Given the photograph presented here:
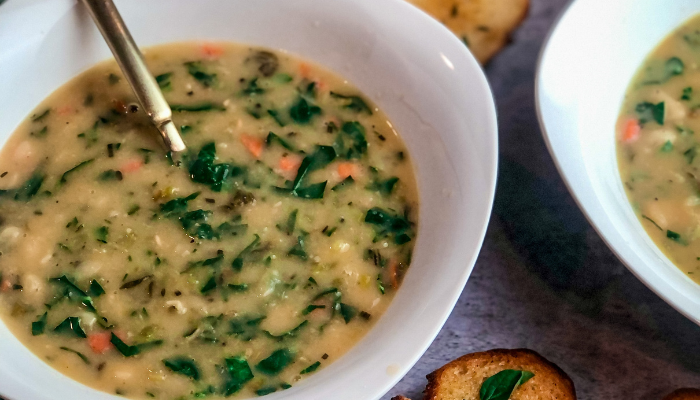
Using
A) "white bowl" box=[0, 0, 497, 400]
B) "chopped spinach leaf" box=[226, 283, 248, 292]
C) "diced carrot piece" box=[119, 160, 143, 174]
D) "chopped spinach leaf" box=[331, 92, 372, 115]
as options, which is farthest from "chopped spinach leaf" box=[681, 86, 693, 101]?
"diced carrot piece" box=[119, 160, 143, 174]

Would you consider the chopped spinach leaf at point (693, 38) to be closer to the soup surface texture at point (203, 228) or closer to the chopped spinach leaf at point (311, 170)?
the soup surface texture at point (203, 228)

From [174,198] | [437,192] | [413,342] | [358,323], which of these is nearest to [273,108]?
[174,198]

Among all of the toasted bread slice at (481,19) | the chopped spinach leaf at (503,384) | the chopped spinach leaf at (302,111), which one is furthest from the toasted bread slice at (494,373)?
the toasted bread slice at (481,19)

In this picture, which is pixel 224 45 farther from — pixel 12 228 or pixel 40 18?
pixel 12 228

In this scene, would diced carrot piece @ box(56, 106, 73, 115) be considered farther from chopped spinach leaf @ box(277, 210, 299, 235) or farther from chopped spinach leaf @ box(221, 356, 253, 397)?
chopped spinach leaf @ box(221, 356, 253, 397)

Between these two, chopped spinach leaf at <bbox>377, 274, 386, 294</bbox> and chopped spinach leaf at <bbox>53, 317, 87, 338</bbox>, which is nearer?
chopped spinach leaf at <bbox>53, 317, 87, 338</bbox>

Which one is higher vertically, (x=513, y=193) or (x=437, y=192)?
(x=437, y=192)
